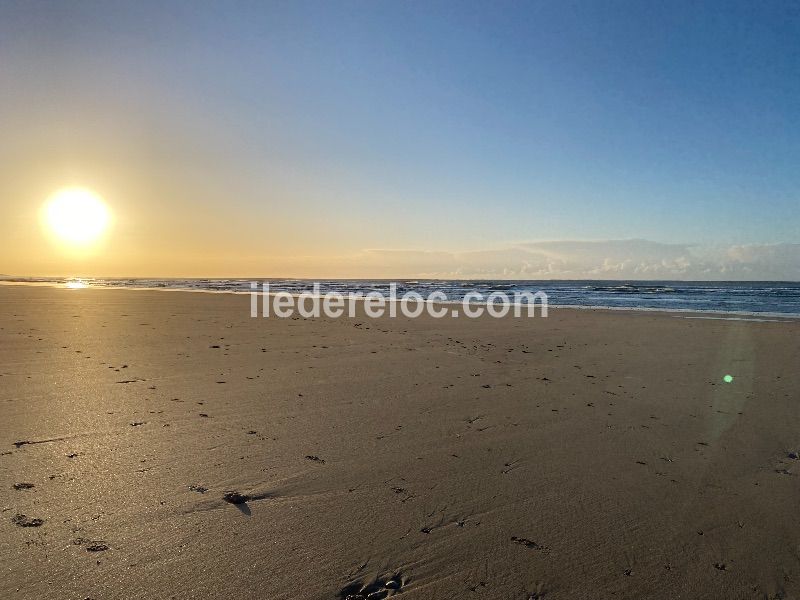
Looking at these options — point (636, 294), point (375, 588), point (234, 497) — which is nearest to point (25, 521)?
point (234, 497)

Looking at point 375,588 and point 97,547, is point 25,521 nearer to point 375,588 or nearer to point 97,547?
point 97,547

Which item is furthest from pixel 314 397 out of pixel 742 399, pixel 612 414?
pixel 742 399

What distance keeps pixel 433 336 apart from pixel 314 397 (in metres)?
7.14

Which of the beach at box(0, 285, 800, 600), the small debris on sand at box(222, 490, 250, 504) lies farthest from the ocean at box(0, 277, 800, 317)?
the small debris on sand at box(222, 490, 250, 504)

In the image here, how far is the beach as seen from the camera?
3.02 meters

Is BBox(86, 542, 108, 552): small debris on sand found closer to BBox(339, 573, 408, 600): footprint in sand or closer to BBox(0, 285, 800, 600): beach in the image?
BBox(0, 285, 800, 600): beach

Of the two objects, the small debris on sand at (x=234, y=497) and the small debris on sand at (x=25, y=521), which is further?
the small debris on sand at (x=234, y=497)

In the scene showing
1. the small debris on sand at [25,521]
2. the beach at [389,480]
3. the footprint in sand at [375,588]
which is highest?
the small debris on sand at [25,521]

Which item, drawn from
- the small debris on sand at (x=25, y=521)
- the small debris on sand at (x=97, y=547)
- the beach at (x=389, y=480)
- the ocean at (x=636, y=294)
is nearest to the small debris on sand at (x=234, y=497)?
the beach at (x=389, y=480)

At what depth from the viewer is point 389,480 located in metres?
4.28

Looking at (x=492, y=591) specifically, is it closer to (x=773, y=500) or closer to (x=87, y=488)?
(x=773, y=500)

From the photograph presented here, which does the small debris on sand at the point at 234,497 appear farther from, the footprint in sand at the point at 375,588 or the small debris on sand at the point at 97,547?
the footprint in sand at the point at 375,588

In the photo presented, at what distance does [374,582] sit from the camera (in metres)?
2.96

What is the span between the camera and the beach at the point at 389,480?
3021 millimetres
